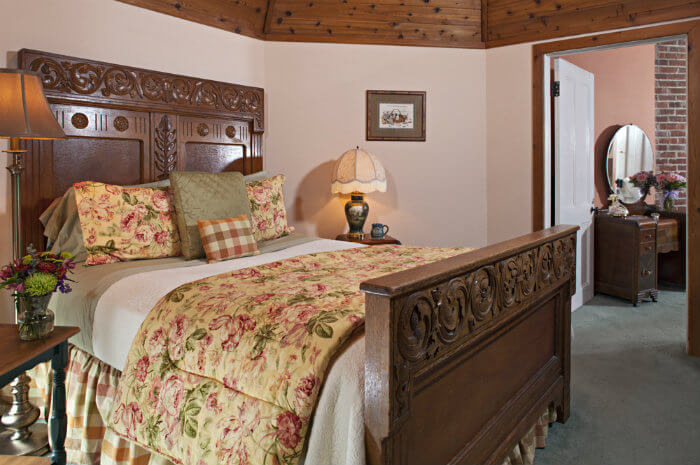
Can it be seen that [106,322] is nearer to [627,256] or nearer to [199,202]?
[199,202]

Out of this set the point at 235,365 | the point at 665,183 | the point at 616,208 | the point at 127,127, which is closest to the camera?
the point at 235,365

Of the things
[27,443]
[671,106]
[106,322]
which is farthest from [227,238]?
[671,106]

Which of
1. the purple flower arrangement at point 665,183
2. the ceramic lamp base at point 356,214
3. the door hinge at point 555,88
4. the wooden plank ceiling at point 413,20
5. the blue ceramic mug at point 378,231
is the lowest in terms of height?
the blue ceramic mug at point 378,231

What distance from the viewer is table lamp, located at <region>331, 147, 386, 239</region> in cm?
361

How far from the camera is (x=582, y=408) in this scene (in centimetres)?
245

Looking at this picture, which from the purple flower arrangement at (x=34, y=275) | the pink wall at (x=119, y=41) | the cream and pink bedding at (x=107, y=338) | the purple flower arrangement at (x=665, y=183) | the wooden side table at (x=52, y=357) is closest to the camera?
the wooden side table at (x=52, y=357)

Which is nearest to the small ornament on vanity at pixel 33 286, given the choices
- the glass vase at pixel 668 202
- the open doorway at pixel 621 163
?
the open doorway at pixel 621 163

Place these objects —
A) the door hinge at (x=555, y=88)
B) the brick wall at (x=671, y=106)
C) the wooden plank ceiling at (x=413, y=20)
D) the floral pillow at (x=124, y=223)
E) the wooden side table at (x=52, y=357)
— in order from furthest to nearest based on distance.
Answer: the brick wall at (x=671, y=106) < the door hinge at (x=555, y=88) < the wooden plank ceiling at (x=413, y=20) < the floral pillow at (x=124, y=223) < the wooden side table at (x=52, y=357)

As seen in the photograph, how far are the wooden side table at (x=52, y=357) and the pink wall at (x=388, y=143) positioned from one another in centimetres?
239

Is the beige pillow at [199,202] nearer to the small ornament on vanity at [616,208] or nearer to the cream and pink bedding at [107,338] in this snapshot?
the cream and pink bedding at [107,338]

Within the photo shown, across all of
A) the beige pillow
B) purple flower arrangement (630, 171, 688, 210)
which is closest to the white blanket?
the beige pillow

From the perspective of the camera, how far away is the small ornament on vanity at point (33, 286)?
5.35 ft

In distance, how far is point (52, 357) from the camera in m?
1.72

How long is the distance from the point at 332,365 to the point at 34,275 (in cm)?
112
